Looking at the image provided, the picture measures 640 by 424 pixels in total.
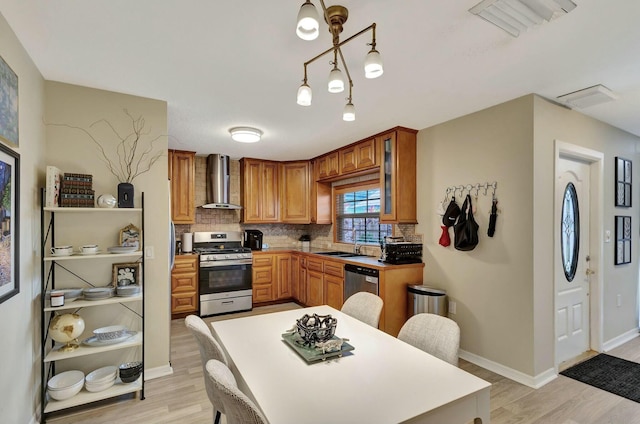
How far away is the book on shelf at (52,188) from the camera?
7.14 feet

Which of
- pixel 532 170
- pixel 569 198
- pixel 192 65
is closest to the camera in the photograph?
pixel 192 65

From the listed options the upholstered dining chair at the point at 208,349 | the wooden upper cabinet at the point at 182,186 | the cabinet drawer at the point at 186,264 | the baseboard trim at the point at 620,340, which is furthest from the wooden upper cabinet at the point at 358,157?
the baseboard trim at the point at 620,340

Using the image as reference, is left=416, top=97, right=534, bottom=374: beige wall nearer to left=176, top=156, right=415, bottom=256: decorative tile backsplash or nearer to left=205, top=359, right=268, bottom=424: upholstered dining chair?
left=176, top=156, right=415, bottom=256: decorative tile backsplash

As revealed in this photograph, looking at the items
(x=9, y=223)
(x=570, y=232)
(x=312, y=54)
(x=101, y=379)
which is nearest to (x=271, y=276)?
(x=101, y=379)

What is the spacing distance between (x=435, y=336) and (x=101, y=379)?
2384 mm

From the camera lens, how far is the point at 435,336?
176 cm

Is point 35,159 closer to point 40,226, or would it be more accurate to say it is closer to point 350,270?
point 40,226

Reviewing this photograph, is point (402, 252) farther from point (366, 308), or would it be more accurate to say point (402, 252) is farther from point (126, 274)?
point (126, 274)

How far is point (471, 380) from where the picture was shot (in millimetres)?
1318

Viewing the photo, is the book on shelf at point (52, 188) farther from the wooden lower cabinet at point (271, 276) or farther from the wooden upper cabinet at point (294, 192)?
the wooden upper cabinet at point (294, 192)

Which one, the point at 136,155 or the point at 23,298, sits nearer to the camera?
the point at 23,298

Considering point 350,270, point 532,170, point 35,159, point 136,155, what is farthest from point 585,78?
point 35,159

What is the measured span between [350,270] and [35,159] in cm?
307

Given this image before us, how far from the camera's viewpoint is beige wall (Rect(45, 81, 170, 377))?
2420 mm
